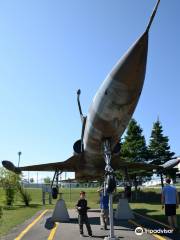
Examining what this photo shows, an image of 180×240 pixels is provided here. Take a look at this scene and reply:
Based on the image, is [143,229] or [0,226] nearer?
[143,229]

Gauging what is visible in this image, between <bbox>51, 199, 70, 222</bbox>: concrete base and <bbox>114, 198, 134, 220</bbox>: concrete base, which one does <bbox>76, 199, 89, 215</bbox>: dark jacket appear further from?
<bbox>114, 198, 134, 220</bbox>: concrete base

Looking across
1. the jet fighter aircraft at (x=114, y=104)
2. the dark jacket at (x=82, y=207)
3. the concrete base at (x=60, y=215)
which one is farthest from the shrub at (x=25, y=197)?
the dark jacket at (x=82, y=207)

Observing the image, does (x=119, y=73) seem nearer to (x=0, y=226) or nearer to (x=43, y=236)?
(x=43, y=236)

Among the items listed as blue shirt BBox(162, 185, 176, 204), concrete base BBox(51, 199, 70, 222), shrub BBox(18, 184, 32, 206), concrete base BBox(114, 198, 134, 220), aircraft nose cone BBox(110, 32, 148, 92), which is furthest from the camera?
shrub BBox(18, 184, 32, 206)

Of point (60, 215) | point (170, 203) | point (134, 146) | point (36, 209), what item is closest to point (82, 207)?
point (170, 203)

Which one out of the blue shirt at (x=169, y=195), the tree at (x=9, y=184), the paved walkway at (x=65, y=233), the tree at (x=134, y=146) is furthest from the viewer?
the tree at (x=134, y=146)

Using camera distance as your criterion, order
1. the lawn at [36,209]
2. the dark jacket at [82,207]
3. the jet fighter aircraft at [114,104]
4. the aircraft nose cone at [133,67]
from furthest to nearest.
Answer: the lawn at [36,209], the dark jacket at [82,207], the jet fighter aircraft at [114,104], the aircraft nose cone at [133,67]

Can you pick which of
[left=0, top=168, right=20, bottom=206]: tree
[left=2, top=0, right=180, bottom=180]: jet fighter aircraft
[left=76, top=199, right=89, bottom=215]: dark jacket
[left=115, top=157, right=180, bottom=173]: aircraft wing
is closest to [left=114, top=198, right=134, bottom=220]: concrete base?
[left=115, top=157, right=180, bottom=173]: aircraft wing

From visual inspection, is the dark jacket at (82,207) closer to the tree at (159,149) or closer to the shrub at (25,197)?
the shrub at (25,197)

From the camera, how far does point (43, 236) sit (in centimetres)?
1015

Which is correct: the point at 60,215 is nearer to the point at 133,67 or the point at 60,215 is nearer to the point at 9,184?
the point at 133,67

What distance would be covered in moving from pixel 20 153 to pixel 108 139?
150 ft

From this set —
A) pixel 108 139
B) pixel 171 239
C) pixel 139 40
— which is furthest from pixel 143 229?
pixel 139 40

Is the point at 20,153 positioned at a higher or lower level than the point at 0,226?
higher
